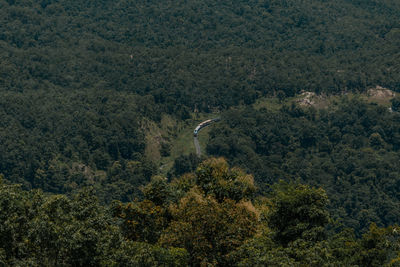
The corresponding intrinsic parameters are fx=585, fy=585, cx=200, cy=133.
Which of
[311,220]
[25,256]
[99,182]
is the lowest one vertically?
[99,182]

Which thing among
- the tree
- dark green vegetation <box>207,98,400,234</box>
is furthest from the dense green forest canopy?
the tree

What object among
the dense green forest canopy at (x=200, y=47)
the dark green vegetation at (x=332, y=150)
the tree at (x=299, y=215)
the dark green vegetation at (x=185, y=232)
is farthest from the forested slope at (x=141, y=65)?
the tree at (x=299, y=215)

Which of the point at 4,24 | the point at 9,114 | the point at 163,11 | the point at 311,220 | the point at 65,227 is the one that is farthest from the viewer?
the point at 163,11

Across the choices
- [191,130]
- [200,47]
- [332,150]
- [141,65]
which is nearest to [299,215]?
[332,150]

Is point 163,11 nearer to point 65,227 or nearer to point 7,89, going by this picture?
point 7,89

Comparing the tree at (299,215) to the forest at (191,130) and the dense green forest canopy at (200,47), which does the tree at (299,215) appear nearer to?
the forest at (191,130)

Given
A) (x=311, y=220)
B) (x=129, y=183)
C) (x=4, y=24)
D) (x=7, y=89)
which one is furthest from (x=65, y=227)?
(x=4, y=24)
